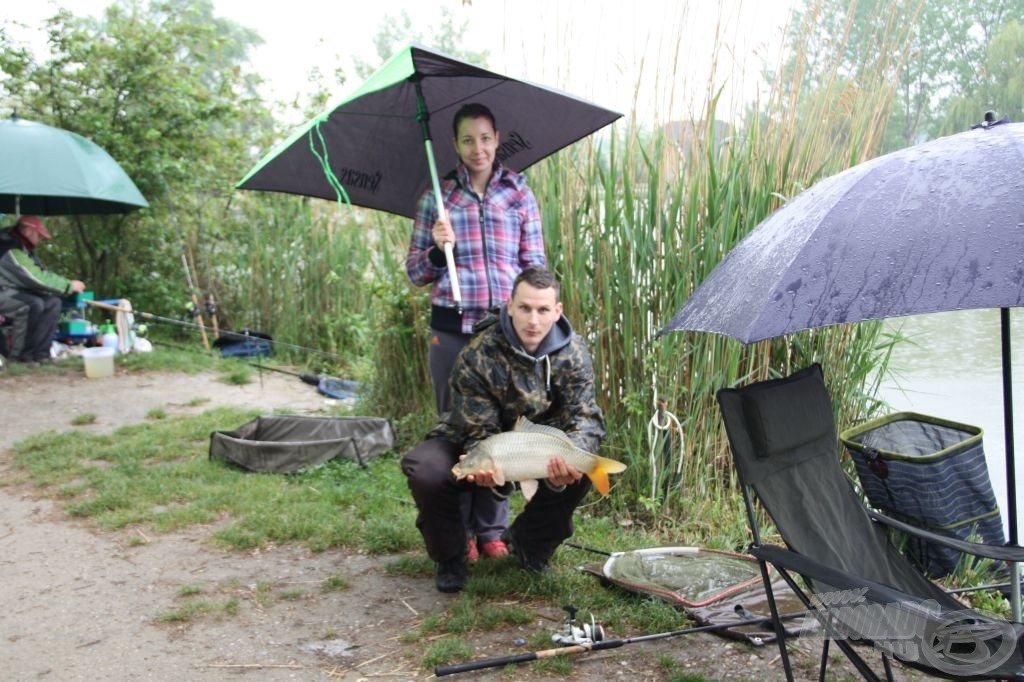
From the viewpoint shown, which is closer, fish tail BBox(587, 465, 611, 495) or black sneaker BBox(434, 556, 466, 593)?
fish tail BBox(587, 465, 611, 495)

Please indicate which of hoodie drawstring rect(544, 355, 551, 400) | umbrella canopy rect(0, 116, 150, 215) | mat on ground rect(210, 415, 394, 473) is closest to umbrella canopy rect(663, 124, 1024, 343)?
hoodie drawstring rect(544, 355, 551, 400)

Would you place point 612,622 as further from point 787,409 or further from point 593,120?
point 593,120

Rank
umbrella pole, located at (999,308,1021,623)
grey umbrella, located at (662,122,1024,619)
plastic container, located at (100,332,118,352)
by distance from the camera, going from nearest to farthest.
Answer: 1. grey umbrella, located at (662,122,1024,619)
2. umbrella pole, located at (999,308,1021,623)
3. plastic container, located at (100,332,118,352)

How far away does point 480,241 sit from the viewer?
3.68 m

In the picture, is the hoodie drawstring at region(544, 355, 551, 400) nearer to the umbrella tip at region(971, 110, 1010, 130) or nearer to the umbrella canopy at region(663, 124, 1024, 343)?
the umbrella canopy at region(663, 124, 1024, 343)

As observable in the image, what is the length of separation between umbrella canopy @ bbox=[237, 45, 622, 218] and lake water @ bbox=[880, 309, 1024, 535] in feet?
7.59

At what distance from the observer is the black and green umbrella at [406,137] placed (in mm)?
3633

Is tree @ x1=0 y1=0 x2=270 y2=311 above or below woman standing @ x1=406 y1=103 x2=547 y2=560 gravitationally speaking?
above

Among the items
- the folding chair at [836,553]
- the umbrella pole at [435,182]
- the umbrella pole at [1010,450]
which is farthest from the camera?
the umbrella pole at [435,182]


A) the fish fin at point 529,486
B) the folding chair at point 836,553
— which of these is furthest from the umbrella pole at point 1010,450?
the fish fin at point 529,486

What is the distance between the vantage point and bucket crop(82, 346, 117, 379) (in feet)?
24.6

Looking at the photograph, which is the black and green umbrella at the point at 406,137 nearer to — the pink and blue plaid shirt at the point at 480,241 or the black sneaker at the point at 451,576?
the pink and blue plaid shirt at the point at 480,241

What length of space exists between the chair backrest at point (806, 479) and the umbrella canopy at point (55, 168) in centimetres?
626

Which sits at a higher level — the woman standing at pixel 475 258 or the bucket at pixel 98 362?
the woman standing at pixel 475 258
